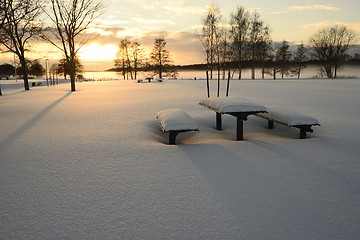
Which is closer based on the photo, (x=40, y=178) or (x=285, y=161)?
(x=40, y=178)

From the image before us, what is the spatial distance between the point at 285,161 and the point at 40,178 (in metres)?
3.80

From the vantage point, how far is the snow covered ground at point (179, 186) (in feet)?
8.11

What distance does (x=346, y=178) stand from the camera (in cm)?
360

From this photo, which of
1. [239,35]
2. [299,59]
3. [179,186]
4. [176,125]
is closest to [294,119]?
[176,125]

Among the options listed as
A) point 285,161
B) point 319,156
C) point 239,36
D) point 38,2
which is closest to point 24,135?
point 285,161

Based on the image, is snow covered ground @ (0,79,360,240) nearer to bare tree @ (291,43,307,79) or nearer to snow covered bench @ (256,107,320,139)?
snow covered bench @ (256,107,320,139)

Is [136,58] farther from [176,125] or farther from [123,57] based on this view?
[176,125]

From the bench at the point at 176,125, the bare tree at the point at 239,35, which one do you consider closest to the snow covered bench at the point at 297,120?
the bench at the point at 176,125

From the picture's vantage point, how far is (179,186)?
11.0 feet

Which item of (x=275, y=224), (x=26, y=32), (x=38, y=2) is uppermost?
(x=38, y=2)

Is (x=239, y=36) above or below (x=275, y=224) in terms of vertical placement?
above

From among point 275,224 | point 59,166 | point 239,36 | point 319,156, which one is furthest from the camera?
point 239,36

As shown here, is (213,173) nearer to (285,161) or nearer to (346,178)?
(285,161)

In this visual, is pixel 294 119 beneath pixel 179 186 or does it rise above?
above
